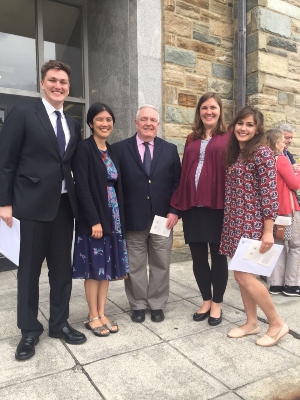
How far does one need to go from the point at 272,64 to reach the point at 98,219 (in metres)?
4.14

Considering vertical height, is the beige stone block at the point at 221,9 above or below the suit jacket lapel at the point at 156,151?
above

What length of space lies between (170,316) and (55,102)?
81.0 inches

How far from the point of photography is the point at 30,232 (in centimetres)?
246

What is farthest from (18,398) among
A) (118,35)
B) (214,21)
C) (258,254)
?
(214,21)

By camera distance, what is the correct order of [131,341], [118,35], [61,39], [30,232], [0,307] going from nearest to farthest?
[30,232], [131,341], [0,307], [118,35], [61,39]

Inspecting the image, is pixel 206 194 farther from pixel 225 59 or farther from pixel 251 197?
pixel 225 59

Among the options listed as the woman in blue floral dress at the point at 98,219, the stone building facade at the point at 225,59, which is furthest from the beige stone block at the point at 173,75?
the woman in blue floral dress at the point at 98,219

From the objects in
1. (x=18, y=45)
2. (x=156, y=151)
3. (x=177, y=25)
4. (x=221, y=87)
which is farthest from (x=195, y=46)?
(x=156, y=151)

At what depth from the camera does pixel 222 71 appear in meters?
5.44

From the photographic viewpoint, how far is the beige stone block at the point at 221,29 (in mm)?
5332

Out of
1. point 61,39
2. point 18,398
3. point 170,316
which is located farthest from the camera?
point 61,39

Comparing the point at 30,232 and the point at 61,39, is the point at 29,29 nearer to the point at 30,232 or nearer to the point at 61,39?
the point at 61,39

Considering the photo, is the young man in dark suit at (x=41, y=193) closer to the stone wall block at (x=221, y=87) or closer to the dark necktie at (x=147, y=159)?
the dark necktie at (x=147, y=159)

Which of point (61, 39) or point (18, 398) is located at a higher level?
point (61, 39)
